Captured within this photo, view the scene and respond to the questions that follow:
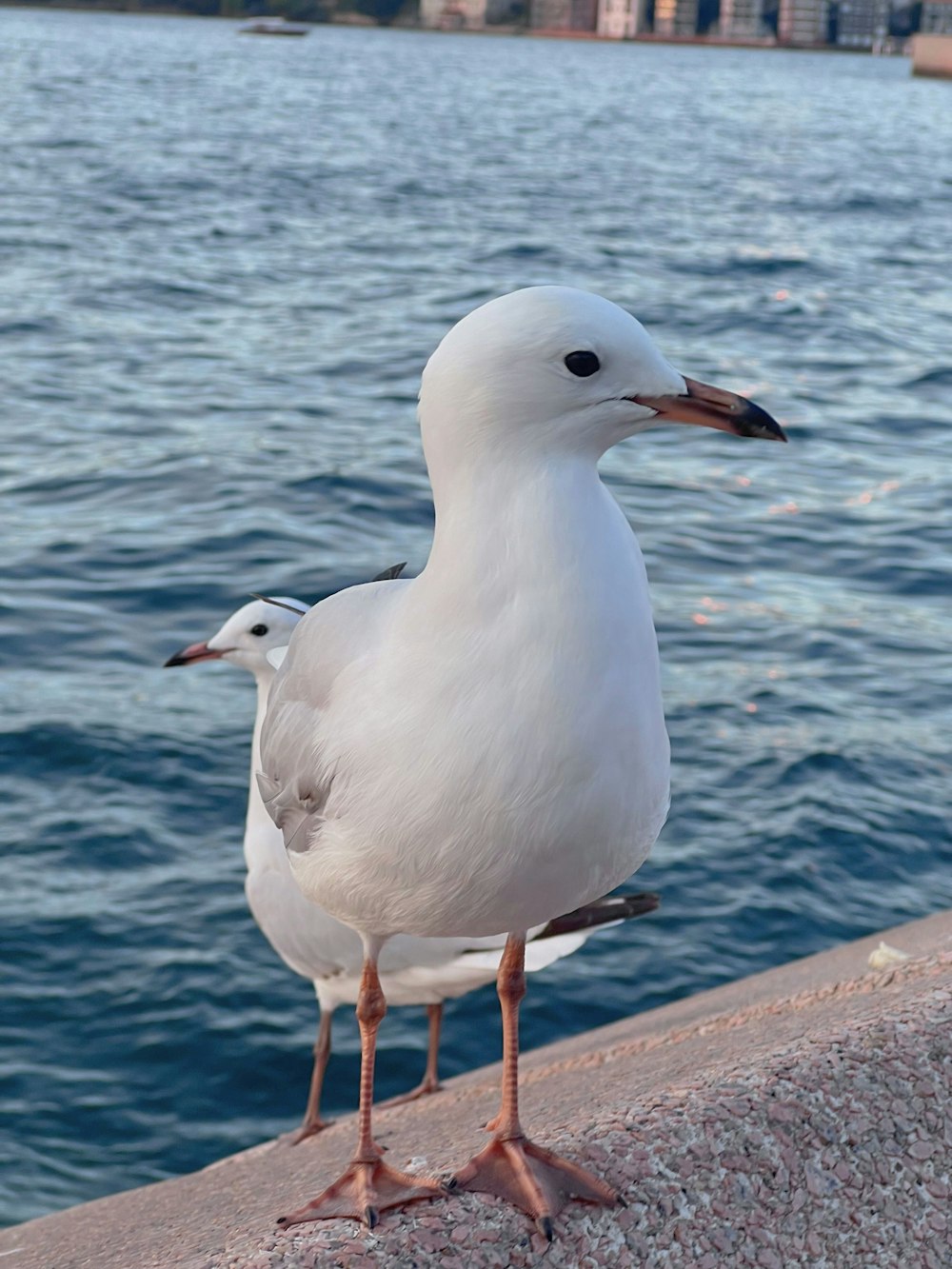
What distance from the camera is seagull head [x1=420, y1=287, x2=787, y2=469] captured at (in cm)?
241

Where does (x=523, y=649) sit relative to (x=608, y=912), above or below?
above

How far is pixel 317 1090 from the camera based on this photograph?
217 inches

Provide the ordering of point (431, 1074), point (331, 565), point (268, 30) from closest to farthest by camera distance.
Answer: point (431, 1074)
point (331, 565)
point (268, 30)

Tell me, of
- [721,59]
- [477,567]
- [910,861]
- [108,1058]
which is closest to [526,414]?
[477,567]

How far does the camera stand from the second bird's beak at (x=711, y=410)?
8.11 ft

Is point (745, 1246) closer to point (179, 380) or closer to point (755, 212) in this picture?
point (179, 380)

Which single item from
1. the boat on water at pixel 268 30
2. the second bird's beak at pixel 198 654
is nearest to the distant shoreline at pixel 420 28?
the boat on water at pixel 268 30

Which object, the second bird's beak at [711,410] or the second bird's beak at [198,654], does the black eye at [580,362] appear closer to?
the second bird's beak at [711,410]

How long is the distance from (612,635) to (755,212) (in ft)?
90.6

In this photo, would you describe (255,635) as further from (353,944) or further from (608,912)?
(608,912)

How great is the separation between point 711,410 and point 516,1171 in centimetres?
135

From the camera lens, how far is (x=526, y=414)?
8.00 ft

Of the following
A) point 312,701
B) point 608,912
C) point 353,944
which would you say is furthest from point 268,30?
point 312,701

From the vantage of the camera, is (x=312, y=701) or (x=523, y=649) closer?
(x=523, y=649)
